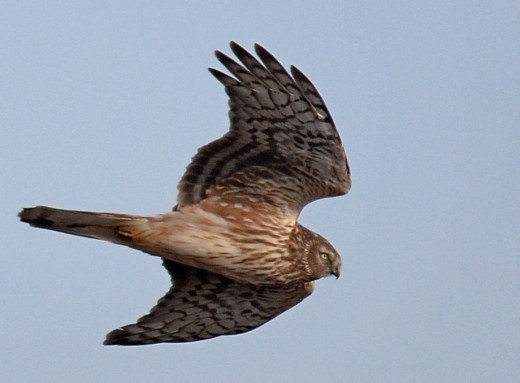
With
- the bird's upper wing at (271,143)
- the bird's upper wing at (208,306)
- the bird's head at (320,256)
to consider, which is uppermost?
the bird's upper wing at (271,143)

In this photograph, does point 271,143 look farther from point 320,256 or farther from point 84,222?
point 84,222

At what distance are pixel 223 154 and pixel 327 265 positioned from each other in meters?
1.46

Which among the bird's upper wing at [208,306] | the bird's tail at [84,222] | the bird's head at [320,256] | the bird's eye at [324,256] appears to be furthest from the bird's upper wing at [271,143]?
the bird's upper wing at [208,306]

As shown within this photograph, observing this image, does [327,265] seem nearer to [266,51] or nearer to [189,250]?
[189,250]

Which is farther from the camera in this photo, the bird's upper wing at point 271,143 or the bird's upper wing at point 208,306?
the bird's upper wing at point 208,306

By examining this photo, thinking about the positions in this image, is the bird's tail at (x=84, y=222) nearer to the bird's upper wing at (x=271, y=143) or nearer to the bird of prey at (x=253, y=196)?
the bird of prey at (x=253, y=196)

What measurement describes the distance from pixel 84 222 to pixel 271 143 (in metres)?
1.85

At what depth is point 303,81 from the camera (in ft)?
32.6

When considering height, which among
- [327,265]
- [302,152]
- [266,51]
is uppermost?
[266,51]

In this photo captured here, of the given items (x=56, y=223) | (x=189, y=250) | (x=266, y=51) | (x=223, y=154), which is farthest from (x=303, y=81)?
(x=56, y=223)

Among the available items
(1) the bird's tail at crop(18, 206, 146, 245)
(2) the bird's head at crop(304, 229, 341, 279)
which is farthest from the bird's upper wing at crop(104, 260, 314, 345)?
(1) the bird's tail at crop(18, 206, 146, 245)

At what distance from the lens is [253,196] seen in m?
10.6

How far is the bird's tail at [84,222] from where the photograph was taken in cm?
989

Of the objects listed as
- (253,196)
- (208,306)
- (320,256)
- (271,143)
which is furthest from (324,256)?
(208,306)
